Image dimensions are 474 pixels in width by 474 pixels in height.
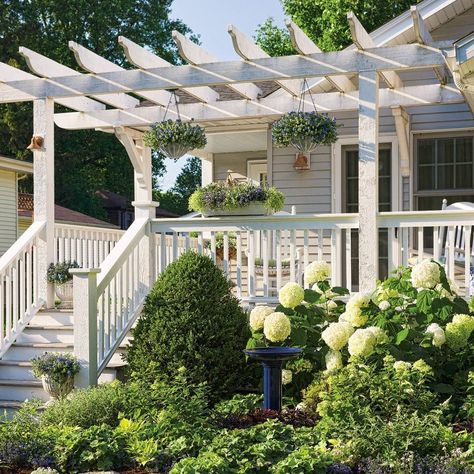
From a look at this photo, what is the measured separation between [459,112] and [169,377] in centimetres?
601

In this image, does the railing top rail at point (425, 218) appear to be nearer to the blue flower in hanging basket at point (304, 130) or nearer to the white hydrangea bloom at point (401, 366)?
the blue flower in hanging basket at point (304, 130)

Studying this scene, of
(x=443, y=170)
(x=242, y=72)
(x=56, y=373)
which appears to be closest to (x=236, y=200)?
(x=242, y=72)

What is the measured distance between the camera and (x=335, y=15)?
70.5 ft

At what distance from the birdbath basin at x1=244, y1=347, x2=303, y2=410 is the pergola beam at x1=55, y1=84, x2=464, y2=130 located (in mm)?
4539

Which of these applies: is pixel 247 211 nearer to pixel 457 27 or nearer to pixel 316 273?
pixel 316 273

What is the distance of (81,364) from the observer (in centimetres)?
692

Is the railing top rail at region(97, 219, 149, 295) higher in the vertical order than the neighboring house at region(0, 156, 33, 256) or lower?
lower

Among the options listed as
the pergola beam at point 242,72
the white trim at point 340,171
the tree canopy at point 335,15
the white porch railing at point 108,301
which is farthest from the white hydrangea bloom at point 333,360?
the tree canopy at point 335,15

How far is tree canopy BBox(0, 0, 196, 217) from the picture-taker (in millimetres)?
28938

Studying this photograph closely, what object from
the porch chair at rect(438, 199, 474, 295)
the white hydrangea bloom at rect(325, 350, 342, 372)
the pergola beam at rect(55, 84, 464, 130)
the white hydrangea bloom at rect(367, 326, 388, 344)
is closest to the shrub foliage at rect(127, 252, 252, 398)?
the white hydrangea bloom at rect(325, 350, 342, 372)

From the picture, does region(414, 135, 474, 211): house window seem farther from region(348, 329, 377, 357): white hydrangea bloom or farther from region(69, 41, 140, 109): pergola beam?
region(348, 329, 377, 357): white hydrangea bloom

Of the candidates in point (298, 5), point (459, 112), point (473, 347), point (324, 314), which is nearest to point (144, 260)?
point (324, 314)

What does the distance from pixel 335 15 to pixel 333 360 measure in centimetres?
1696

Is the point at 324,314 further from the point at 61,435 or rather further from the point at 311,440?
the point at 61,435
